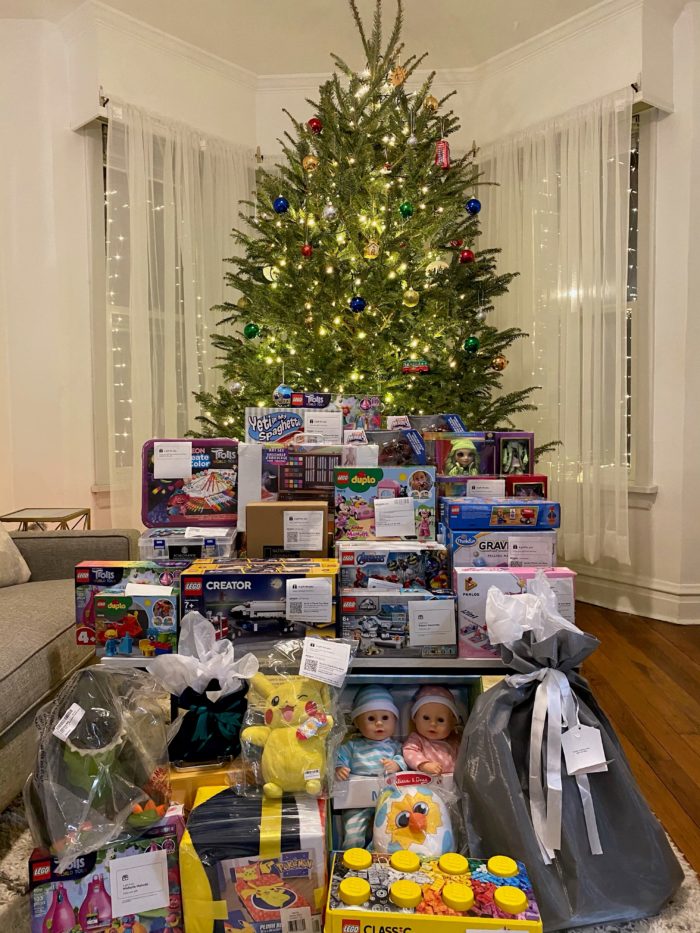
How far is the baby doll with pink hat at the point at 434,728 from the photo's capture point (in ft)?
5.68

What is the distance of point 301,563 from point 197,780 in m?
0.54

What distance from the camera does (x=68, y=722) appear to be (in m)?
1.35

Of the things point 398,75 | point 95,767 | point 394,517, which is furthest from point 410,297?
point 95,767

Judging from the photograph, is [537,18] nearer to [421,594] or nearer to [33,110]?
[33,110]

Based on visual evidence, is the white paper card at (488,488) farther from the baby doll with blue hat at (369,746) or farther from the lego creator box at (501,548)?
the baby doll with blue hat at (369,746)

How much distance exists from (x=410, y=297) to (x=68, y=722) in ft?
7.60

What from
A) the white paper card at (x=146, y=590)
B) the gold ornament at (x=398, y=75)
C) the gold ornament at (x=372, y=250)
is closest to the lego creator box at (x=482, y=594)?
the white paper card at (x=146, y=590)

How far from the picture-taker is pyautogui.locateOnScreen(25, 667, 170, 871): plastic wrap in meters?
1.30

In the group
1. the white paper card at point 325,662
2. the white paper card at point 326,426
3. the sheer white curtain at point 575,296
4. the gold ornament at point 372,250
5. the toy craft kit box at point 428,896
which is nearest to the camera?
the toy craft kit box at point 428,896

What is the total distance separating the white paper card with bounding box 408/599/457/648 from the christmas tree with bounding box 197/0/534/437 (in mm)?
1595

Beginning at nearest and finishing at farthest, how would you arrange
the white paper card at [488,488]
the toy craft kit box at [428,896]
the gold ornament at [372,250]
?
the toy craft kit box at [428,896], the white paper card at [488,488], the gold ornament at [372,250]

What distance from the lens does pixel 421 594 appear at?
66.6 inches

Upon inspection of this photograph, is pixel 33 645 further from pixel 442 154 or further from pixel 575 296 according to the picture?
pixel 575 296

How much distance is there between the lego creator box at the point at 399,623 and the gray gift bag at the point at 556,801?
158 mm
